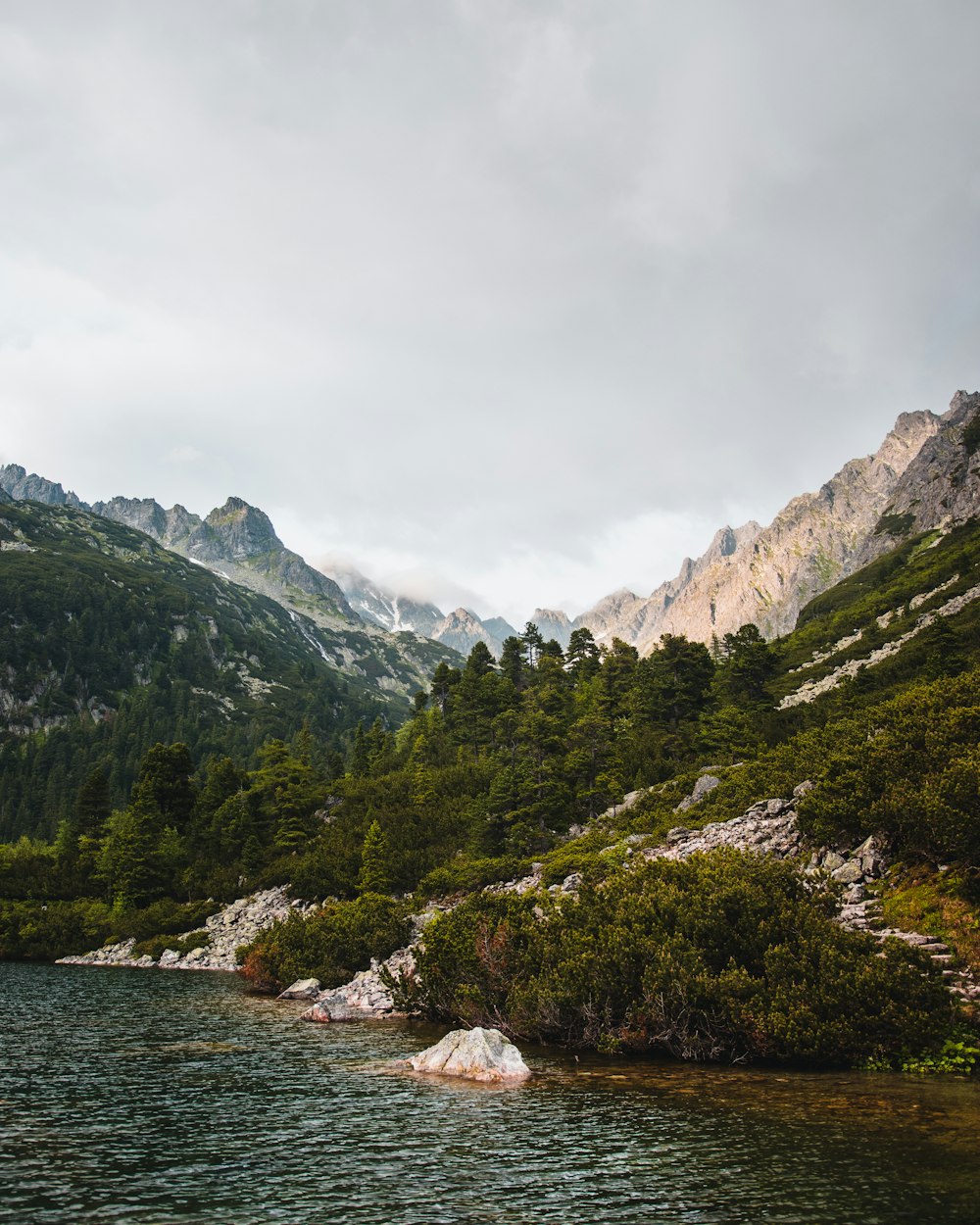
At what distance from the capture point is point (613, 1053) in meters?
23.6

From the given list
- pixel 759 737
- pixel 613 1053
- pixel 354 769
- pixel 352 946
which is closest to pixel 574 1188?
pixel 613 1053

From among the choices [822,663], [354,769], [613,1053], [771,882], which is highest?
[822,663]

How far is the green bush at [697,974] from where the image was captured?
19.5m

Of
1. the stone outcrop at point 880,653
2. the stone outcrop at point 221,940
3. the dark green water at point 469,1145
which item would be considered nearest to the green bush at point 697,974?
the dark green water at point 469,1145

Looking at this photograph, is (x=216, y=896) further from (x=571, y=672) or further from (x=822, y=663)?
(x=822, y=663)

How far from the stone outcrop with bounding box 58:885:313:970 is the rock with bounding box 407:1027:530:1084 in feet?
128

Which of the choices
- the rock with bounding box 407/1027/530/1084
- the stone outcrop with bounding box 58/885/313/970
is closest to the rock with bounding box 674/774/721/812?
the rock with bounding box 407/1027/530/1084

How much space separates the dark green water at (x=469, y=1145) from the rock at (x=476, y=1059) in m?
0.94

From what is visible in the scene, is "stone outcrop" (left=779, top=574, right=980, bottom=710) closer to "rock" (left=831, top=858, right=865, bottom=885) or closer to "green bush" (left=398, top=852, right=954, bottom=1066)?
"rock" (left=831, top=858, right=865, bottom=885)

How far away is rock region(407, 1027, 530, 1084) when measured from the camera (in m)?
21.0

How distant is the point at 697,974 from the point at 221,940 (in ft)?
180

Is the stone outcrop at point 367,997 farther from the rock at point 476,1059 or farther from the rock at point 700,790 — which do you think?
the rock at point 700,790

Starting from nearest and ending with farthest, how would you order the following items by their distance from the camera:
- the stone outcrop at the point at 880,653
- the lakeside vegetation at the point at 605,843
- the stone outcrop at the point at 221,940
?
the lakeside vegetation at the point at 605,843 < the stone outcrop at the point at 221,940 < the stone outcrop at the point at 880,653

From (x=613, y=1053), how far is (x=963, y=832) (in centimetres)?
1365
